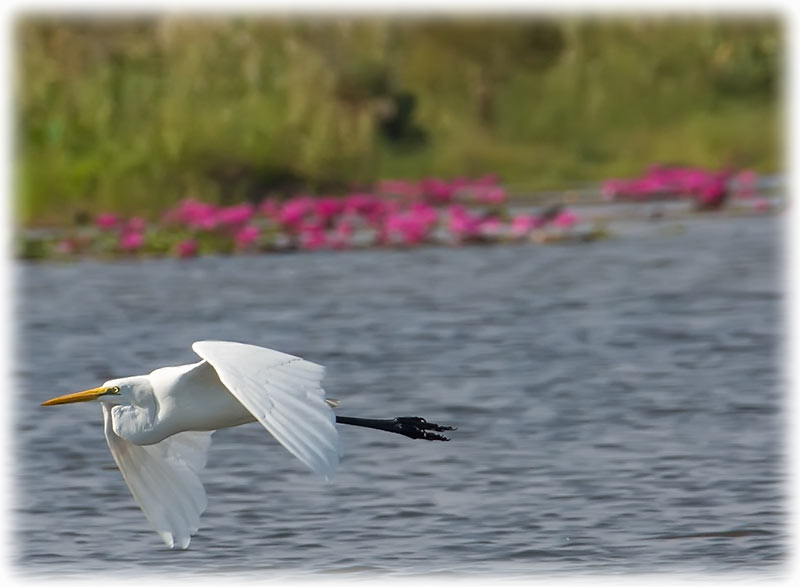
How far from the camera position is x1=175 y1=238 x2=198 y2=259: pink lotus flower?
1386cm

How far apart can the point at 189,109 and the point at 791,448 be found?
9.76m

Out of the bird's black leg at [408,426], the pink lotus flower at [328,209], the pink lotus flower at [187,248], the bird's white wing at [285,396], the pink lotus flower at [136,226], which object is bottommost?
the pink lotus flower at [187,248]

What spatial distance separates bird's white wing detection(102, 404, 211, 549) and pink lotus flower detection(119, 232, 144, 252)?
803 cm

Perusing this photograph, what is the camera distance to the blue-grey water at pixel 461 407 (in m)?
6.14

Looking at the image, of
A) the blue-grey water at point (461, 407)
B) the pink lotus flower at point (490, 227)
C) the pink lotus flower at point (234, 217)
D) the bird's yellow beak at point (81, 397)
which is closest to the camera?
the bird's yellow beak at point (81, 397)

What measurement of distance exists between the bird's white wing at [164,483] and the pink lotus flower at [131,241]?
316 inches

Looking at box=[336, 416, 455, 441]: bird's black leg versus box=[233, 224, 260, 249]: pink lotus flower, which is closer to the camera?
box=[336, 416, 455, 441]: bird's black leg

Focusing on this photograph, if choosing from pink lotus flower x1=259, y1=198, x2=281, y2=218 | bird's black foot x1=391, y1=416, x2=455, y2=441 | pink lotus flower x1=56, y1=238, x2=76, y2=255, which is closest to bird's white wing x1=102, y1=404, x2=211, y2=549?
bird's black foot x1=391, y1=416, x2=455, y2=441

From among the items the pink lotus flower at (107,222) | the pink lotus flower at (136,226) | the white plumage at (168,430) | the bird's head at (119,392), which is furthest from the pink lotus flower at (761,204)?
the bird's head at (119,392)

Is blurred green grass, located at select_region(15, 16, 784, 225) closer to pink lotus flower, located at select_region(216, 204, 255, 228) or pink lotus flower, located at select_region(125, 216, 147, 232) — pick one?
pink lotus flower, located at select_region(125, 216, 147, 232)

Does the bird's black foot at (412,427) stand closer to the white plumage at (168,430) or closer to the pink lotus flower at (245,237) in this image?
the white plumage at (168,430)

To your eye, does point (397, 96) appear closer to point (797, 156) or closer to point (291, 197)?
point (291, 197)

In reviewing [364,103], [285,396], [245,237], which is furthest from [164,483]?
[364,103]

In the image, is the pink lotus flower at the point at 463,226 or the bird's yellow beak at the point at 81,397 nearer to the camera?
the bird's yellow beak at the point at 81,397
